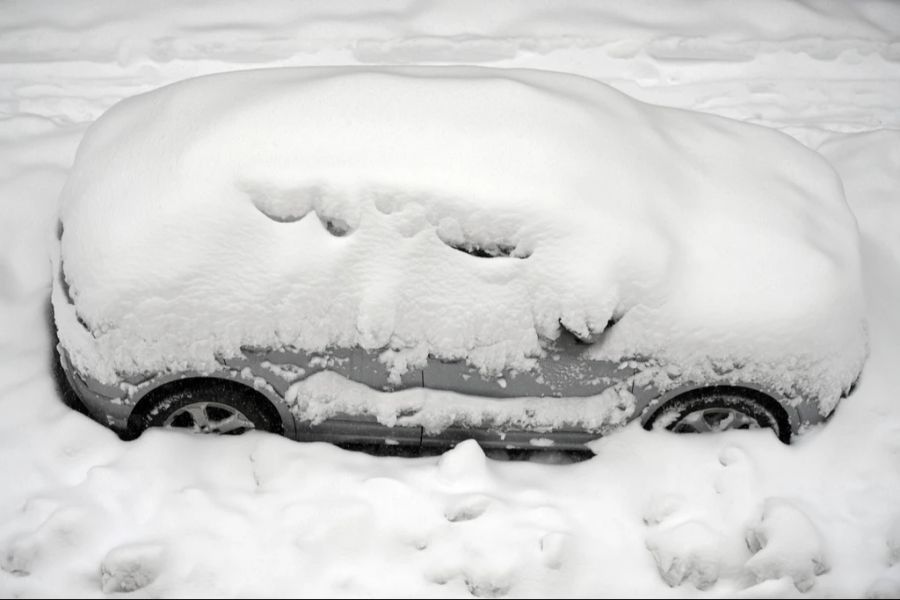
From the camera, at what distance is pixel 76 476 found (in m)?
3.47

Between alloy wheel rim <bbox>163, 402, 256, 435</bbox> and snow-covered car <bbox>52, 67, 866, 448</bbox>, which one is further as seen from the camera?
alloy wheel rim <bbox>163, 402, 256, 435</bbox>

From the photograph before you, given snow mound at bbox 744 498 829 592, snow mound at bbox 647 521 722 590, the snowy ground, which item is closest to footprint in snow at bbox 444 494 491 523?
the snowy ground

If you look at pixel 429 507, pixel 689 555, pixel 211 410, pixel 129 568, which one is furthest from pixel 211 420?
pixel 689 555

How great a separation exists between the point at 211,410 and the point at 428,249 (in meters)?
1.28

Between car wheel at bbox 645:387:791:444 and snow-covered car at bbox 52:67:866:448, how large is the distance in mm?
13

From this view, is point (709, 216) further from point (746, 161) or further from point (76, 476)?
point (76, 476)

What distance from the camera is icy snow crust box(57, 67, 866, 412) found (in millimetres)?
3230

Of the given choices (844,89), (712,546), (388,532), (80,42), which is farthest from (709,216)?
(80,42)

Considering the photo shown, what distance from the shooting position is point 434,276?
3256 millimetres

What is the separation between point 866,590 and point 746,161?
2013 millimetres

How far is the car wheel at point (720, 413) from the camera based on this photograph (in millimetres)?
3559

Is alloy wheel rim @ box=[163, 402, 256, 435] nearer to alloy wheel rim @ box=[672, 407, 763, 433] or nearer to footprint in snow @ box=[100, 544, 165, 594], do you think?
footprint in snow @ box=[100, 544, 165, 594]

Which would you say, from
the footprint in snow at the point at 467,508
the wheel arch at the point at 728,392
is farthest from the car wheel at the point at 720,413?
the footprint in snow at the point at 467,508

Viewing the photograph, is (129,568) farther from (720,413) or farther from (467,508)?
(720,413)
